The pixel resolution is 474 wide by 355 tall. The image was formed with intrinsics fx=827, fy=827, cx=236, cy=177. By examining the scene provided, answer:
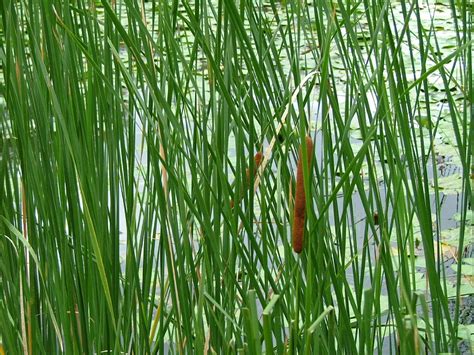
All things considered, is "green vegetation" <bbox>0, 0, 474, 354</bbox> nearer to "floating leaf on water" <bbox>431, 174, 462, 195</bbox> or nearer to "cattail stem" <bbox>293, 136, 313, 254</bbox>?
"cattail stem" <bbox>293, 136, 313, 254</bbox>

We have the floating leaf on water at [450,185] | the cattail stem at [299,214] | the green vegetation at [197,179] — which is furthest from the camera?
the floating leaf on water at [450,185]

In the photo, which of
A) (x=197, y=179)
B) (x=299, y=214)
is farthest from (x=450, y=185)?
(x=299, y=214)

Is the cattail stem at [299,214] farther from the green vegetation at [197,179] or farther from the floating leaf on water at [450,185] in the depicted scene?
the floating leaf on water at [450,185]

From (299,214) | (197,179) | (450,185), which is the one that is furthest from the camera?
(450,185)

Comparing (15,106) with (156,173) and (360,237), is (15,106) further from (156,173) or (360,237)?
(360,237)

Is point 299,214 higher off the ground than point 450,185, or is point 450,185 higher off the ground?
point 299,214

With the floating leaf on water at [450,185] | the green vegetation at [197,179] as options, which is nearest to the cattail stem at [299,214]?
the green vegetation at [197,179]

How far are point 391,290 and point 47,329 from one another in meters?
0.54

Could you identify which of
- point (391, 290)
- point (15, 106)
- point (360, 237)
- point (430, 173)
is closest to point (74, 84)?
point (15, 106)

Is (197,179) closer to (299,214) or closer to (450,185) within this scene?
(299,214)

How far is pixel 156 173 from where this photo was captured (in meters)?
0.83

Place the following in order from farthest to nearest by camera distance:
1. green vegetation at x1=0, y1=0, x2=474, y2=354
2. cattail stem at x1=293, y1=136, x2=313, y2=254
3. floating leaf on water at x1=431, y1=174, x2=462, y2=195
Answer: floating leaf on water at x1=431, y1=174, x2=462, y2=195
green vegetation at x1=0, y1=0, x2=474, y2=354
cattail stem at x1=293, y1=136, x2=313, y2=254

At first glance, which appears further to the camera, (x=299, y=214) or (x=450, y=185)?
(x=450, y=185)

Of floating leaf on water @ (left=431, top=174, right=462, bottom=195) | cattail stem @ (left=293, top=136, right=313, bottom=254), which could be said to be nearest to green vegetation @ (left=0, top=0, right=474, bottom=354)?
cattail stem @ (left=293, top=136, right=313, bottom=254)
